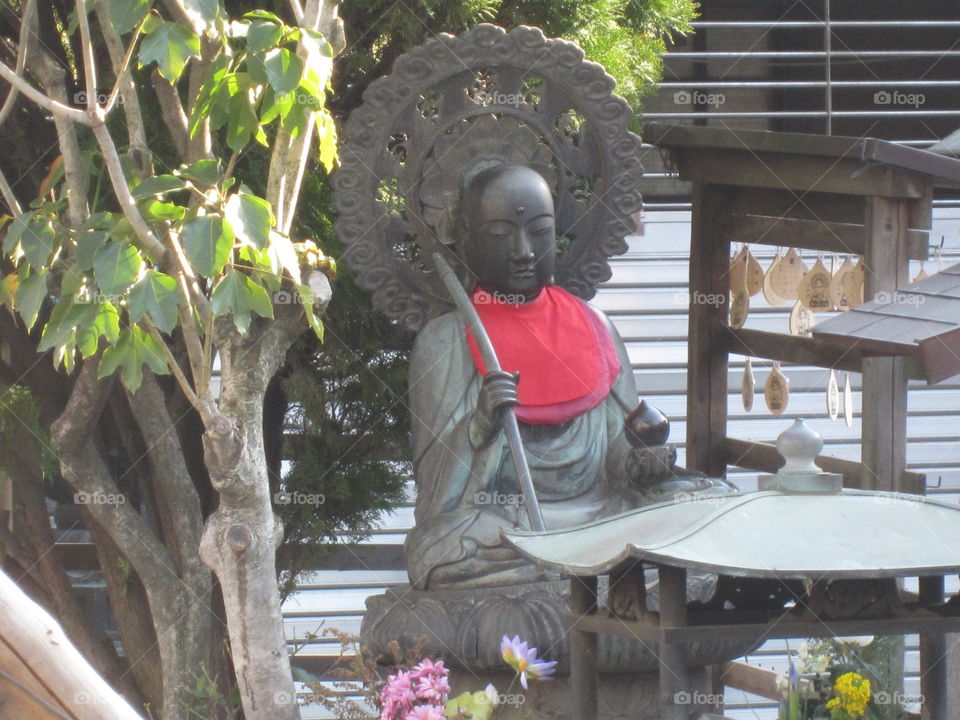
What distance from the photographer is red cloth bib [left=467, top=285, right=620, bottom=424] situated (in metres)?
5.59

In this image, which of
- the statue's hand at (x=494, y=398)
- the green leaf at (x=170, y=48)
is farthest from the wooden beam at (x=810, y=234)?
the green leaf at (x=170, y=48)

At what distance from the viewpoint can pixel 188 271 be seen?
4.09 meters

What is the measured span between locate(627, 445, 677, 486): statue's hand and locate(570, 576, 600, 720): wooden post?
1.66m

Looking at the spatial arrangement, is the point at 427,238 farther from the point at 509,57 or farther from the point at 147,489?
the point at 147,489

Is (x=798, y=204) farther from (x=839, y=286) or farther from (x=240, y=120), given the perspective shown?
(x=240, y=120)

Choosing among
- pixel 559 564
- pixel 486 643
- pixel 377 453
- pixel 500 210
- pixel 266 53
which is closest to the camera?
pixel 559 564

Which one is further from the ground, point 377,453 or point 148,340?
point 148,340

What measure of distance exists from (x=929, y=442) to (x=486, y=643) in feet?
14.9

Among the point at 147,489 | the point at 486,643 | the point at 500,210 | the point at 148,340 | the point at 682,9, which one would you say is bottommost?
the point at 486,643

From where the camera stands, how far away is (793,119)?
839 cm

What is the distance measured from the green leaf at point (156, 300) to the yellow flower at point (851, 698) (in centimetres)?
206

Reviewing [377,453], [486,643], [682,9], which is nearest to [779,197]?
[682,9]

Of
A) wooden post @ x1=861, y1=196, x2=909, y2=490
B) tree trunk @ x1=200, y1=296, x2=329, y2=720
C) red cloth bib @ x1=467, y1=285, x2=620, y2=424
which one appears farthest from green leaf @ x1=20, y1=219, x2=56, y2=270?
wooden post @ x1=861, y1=196, x2=909, y2=490

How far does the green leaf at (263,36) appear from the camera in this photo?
3.69 metres
